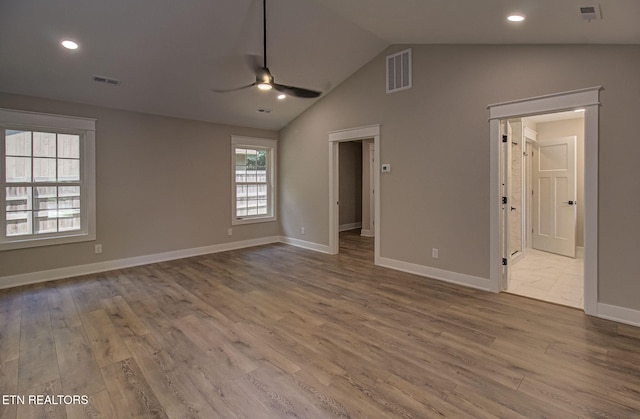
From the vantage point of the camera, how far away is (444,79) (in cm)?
406

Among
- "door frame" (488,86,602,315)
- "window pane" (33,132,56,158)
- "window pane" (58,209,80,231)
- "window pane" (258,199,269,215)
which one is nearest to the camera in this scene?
"door frame" (488,86,602,315)

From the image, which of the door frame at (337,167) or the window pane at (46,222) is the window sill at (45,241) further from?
the door frame at (337,167)

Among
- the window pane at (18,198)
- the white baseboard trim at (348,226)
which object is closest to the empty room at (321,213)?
the window pane at (18,198)

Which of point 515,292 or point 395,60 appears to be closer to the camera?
point 515,292

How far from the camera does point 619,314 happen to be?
295cm

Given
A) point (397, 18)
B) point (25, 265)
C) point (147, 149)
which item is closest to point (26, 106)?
point (147, 149)

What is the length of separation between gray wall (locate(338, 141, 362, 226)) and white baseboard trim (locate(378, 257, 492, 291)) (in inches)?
165

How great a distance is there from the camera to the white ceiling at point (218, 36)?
112 inches

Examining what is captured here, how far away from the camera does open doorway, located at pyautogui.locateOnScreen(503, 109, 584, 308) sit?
5.06 m

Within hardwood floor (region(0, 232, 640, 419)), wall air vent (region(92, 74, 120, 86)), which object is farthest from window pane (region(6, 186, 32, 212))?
wall air vent (region(92, 74, 120, 86))

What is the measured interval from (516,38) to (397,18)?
1255 millimetres

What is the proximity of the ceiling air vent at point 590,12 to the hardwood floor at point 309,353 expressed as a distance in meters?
2.57

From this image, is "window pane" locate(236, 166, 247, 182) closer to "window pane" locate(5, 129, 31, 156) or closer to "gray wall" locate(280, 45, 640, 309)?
"gray wall" locate(280, 45, 640, 309)

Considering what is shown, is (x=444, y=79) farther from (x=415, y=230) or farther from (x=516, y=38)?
(x=415, y=230)
